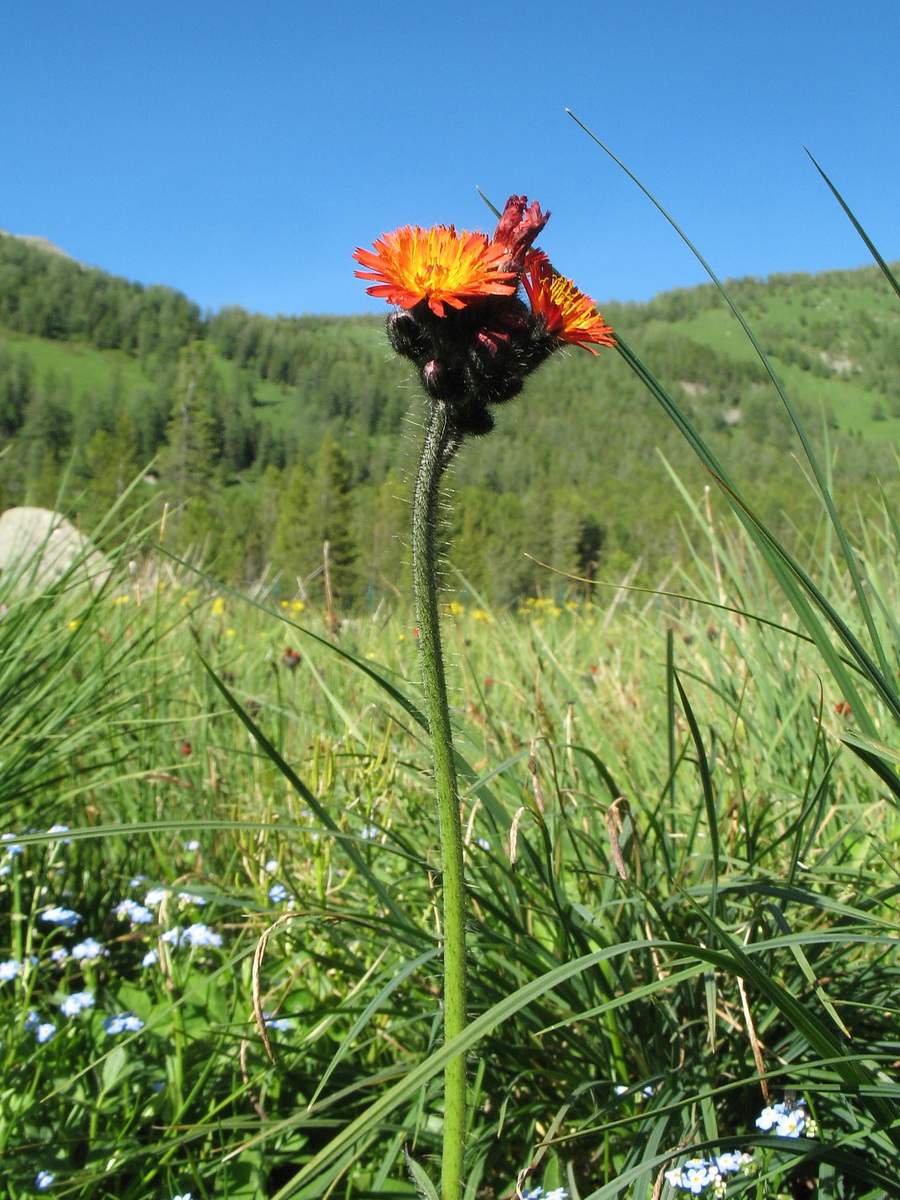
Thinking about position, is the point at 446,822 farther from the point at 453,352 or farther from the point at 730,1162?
the point at 730,1162

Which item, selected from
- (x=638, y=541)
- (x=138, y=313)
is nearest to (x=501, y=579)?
(x=638, y=541)

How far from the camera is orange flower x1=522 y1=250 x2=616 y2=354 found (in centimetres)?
97

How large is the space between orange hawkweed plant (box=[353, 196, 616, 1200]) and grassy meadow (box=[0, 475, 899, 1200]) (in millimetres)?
124

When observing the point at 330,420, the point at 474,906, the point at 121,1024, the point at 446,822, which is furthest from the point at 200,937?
the point at 330,420

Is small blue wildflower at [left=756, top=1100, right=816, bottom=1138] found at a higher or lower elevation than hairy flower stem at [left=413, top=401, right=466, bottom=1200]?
lower

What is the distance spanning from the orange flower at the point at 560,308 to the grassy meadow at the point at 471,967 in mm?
355

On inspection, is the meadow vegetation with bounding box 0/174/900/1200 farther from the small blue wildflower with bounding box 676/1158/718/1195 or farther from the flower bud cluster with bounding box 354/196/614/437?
the flower bud cluster with bounding box 354/196/614/437

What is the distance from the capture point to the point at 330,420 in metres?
153

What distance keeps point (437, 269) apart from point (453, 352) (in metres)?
0.09

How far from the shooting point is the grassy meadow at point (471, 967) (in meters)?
1.13

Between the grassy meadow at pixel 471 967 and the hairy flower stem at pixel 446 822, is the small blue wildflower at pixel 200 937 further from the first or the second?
the hairy flower stem at pixel 446 822

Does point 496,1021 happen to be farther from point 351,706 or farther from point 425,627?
point 351,706

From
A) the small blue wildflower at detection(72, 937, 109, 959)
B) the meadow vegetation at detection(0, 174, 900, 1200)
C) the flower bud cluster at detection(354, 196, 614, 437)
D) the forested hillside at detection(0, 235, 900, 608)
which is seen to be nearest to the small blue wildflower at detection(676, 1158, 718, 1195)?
the meadow vegetation at detection(0, 174, 900, 1200)

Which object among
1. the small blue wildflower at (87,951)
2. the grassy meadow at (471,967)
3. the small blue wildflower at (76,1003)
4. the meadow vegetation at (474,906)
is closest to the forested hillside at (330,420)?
the meadow vegetation at (474,906)
